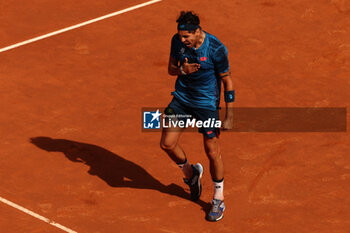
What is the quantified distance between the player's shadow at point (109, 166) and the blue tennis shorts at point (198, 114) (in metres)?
1.46

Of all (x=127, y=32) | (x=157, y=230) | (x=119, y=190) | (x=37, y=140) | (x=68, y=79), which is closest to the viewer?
(x=157, y=230)

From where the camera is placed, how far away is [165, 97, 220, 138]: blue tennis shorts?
12742 mm

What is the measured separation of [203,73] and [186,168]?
1646 mm

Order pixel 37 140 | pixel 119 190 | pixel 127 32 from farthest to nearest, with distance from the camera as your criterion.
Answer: pixel 127 32 < pixel 37 140 < pixel 119 190

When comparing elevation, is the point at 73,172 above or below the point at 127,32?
below

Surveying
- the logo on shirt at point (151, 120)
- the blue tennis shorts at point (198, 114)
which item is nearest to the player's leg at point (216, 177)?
the blue tennis shorts at point (198, 114)

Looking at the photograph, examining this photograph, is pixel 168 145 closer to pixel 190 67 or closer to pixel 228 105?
pixel 228 105

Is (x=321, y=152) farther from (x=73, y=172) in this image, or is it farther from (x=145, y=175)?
(x=73, y=172)

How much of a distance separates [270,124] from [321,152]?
1182 mm

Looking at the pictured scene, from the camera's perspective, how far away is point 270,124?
1574 cm

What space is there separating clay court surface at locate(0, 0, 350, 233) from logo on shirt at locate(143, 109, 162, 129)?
0.17 m

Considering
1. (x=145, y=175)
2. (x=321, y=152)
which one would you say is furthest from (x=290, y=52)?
(x=145, y=175)

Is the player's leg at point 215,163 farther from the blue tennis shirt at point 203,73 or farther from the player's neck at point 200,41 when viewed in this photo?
the player's neck at point 200,41

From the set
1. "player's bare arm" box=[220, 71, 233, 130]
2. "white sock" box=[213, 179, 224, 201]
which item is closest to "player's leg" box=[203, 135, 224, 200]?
"white sock" box=[213, 179, 224, 201]
